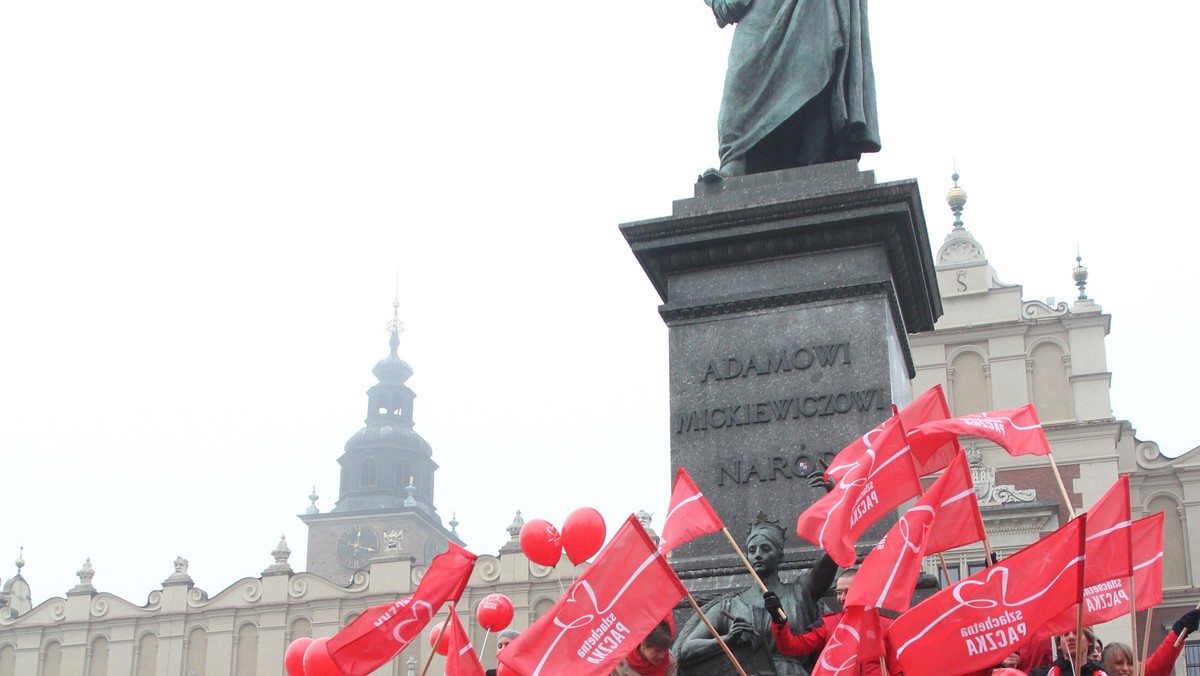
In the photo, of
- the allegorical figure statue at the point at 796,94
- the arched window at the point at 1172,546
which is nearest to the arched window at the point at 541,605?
the arched window at the point at 1172,546

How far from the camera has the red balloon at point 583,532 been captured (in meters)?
9.40

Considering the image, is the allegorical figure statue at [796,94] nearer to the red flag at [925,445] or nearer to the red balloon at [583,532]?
the red flag at [925,445]

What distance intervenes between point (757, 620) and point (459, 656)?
4.13 feet

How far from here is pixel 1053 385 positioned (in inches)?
1070

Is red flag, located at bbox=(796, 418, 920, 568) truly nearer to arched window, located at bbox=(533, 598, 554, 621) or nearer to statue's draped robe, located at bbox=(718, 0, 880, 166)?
statue's draped robe, located at bbox=(718, 0, 880, 166)

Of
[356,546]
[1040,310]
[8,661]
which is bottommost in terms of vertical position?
[8,661]

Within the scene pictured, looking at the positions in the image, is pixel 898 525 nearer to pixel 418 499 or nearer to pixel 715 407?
pixel 715 407

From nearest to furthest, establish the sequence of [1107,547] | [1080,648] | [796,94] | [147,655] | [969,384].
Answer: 1. [1080,648]
2. [1107,547]
3. [796,94]
4. [969,384]
5. [147,655]

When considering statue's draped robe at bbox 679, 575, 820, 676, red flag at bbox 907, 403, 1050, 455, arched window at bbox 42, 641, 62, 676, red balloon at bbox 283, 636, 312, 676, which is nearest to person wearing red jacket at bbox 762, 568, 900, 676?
statue's draped robe at bbox 679, 575, 820, 676

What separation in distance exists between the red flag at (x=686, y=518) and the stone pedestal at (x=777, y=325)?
17.2 inches

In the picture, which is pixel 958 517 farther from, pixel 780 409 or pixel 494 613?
pixel 494 613

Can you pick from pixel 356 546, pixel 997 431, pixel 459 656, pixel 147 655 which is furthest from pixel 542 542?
pixel 356 546

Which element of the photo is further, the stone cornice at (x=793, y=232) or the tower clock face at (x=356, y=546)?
the tower clock face at (x=356, y=546)

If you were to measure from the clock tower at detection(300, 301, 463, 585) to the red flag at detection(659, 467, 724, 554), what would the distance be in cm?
7569
